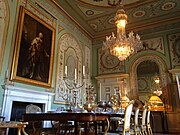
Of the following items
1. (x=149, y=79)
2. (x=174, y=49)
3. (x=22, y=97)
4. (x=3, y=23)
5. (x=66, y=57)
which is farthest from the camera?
(x=149, y=79)

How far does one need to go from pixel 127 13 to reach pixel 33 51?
12.7 feet

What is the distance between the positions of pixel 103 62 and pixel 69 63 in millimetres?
2116

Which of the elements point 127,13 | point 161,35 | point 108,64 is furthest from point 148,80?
point 127,13

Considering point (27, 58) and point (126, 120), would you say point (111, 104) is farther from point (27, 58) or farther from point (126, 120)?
point (27, 58)

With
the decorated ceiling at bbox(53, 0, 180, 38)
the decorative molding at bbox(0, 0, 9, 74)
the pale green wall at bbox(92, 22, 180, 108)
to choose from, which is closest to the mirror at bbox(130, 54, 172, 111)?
the pale green wall at bbox(92, 22, 180, 108)

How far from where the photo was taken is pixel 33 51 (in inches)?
171

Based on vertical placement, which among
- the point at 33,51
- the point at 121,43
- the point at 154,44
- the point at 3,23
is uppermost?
the point at 154,44

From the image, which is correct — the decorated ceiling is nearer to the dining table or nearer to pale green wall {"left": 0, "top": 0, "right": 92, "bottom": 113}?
pale green wall {"left": 0, "top": 0, "right": 92, "bottom": 113}

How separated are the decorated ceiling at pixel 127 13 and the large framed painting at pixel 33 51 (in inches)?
47.4

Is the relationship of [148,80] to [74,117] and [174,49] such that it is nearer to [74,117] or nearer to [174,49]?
[174,49]

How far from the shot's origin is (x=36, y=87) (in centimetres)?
430

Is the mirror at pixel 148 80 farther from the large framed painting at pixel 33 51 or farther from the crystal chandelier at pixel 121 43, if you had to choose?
the large framed painting at pixel 33 51

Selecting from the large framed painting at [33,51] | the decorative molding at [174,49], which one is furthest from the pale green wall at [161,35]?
the large framed painting at [33,51]

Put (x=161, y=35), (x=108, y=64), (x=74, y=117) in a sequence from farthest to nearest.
Result: (x=108, y=64) → (x=161, y=35) → (x=74, y=117)
